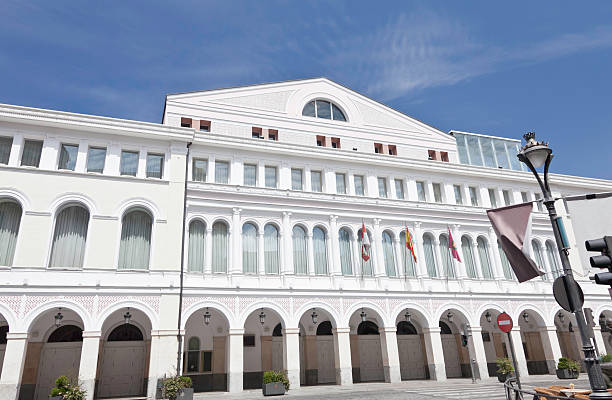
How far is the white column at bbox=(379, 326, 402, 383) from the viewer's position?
26.0 m

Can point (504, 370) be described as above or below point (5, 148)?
below

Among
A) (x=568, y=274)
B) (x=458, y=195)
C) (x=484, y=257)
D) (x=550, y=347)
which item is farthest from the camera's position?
(x=458, y=195)

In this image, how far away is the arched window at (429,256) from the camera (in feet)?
96.8

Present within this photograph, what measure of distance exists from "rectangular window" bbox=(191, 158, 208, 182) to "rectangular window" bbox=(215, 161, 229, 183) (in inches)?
29.0

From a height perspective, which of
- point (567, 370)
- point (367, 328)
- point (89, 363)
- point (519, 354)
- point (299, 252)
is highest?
point (299, 252)

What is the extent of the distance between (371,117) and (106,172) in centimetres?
1975

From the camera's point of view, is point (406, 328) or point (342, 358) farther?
point (406, 328)

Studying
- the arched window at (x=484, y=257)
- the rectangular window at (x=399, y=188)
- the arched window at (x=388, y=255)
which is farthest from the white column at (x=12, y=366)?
the arched window at (x=484, y=257)

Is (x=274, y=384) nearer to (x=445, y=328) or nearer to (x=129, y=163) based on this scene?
(x=129, y=163)

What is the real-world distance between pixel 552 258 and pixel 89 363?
32.5m

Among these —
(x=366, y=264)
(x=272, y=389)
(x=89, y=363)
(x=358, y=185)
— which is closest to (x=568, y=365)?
(x=366, y=264)

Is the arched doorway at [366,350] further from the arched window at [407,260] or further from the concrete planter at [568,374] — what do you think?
the concrete planter at [568,374]

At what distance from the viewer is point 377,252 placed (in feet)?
92.9

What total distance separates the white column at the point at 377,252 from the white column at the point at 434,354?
4.83 meters
